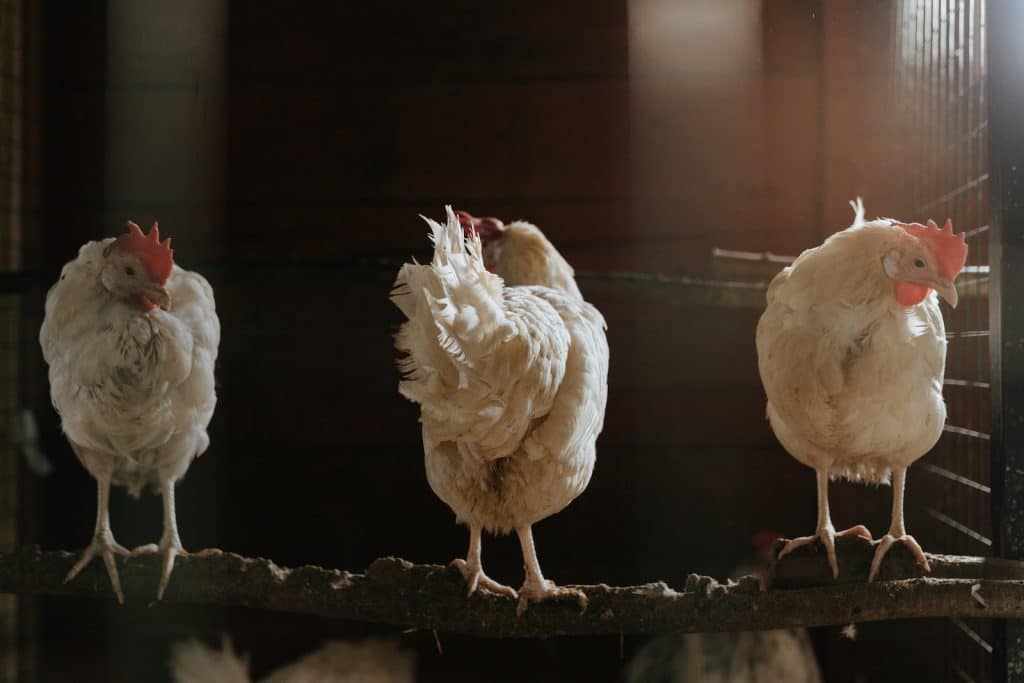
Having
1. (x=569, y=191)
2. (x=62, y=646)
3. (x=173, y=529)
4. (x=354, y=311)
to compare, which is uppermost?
(x=569, y=191)

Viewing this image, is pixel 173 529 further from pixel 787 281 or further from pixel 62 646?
pixel 787 281

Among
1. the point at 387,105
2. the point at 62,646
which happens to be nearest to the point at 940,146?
the point at 387,105

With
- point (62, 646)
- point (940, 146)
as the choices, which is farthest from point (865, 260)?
point (62, 646)

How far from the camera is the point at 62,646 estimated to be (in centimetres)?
110

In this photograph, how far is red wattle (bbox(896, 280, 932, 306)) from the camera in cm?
105

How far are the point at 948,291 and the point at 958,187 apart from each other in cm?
17

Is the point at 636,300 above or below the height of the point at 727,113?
below

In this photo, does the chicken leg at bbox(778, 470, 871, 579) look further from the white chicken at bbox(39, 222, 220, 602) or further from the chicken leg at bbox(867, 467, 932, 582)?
the white chicken at bbox(39, 222, 220, 602)

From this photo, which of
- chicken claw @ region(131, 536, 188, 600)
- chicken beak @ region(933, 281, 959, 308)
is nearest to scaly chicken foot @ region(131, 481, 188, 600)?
chicken claw @ region(131, 536, 188, 600)

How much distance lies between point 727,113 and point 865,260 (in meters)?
0.26

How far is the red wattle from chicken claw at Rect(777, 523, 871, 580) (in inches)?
12.1

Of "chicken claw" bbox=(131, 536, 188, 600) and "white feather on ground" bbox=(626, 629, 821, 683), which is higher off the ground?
"chicken claw" bbox=(131, 536, 188, 600)

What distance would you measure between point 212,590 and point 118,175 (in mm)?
554

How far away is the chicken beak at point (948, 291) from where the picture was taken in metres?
1.02
